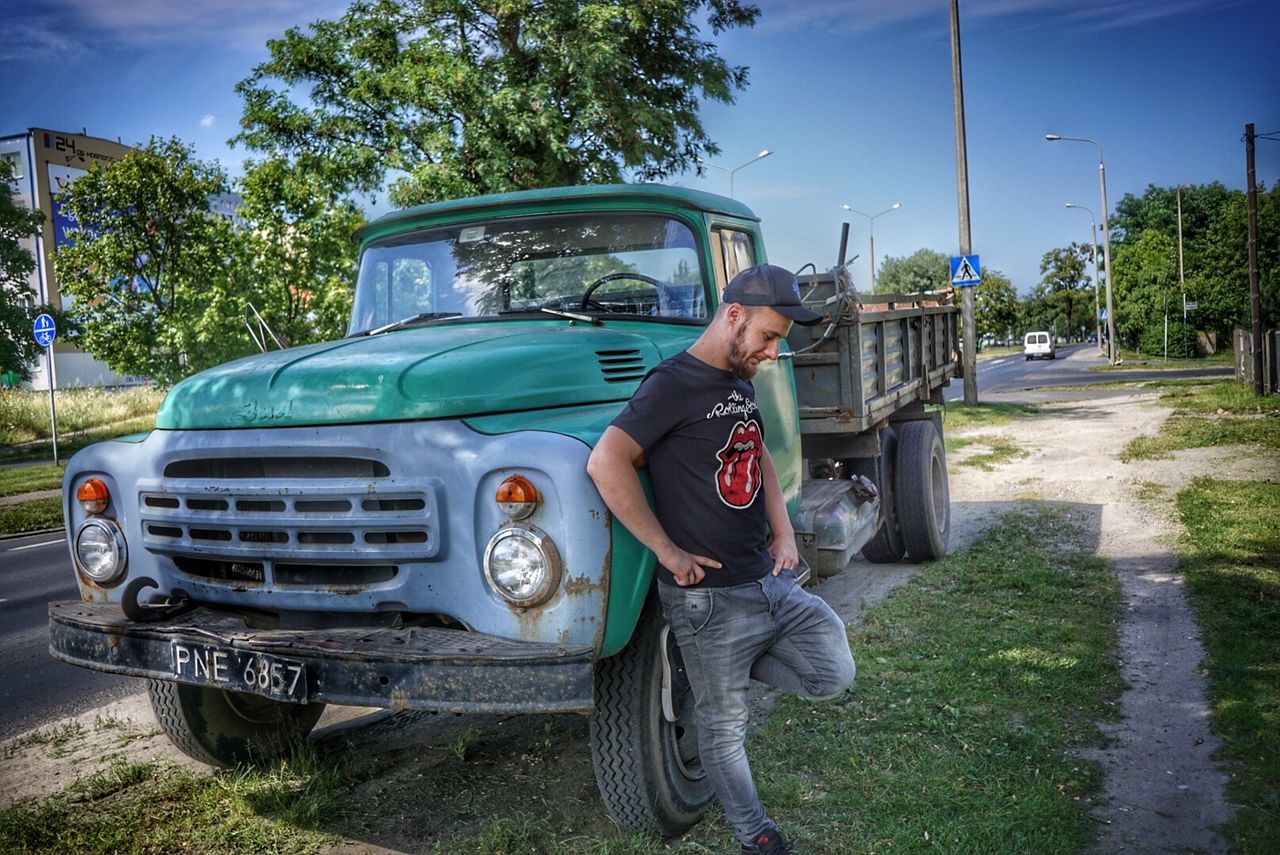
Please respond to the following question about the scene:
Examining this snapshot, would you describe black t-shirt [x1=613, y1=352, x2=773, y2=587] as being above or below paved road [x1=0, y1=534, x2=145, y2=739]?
above

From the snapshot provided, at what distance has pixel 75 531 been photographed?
151 inches

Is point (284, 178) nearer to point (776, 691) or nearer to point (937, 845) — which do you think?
point (776, 691)

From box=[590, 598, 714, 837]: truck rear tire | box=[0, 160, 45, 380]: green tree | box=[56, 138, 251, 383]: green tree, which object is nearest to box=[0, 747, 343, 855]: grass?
box=[590, 598, 714, 837]: truck rear tire

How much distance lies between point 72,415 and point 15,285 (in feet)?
11.3

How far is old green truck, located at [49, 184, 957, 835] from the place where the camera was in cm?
303

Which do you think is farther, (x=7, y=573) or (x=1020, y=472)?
(x=1020, y=472)

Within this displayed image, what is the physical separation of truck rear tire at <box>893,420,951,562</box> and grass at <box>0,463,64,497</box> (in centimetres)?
1320

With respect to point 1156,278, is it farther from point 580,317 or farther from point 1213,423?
point 580,317

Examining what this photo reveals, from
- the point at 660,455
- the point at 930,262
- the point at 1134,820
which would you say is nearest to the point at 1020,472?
the point at 1134,820

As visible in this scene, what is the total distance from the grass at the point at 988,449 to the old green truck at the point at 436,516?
9489 millimetres

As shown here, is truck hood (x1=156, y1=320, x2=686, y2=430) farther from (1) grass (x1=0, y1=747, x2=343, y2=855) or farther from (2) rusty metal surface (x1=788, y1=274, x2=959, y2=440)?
(2) rusty metal surface (x1=788, y1=274, x2=959, y2=440)

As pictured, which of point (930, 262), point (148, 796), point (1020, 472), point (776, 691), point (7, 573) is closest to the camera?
point (148, 796)

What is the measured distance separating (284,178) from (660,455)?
15.5 metres

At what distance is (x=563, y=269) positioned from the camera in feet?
15.1
